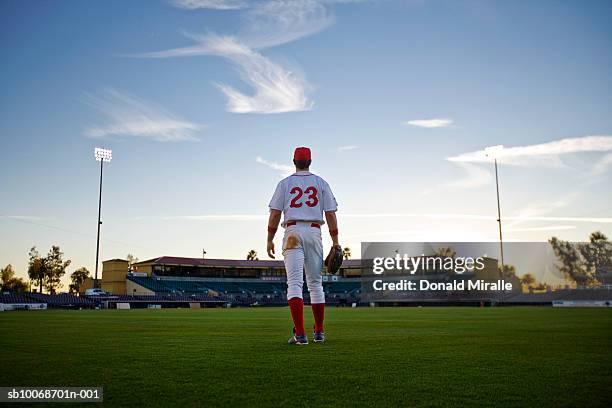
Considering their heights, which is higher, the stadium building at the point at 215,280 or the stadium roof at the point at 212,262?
the stadium roof at the point at 212,262

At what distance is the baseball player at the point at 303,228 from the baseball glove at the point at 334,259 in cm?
12

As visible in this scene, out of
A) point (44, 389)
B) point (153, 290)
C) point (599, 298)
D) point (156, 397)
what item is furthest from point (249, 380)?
point (153, 290)

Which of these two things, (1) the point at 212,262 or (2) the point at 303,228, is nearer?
(2) the point at 303,228

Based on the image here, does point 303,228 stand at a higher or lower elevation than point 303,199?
lower

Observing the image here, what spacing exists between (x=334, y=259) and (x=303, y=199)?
90 centimetres

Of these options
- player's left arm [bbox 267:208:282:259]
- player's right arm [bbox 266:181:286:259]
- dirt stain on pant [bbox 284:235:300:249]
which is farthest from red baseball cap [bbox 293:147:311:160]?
dirt stain on pant [bbox 284:235:300:249]

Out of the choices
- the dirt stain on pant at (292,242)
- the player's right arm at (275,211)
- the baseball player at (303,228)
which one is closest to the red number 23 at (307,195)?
the baseball player at (303,228)

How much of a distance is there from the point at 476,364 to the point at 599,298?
2499 inches

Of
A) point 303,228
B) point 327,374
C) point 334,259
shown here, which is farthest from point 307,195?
point 327,374

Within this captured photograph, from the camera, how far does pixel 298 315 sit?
6.28 meters

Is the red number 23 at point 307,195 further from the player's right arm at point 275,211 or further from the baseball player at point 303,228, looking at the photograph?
the player's right arm at point 275,211

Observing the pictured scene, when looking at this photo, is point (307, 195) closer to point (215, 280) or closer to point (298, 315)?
point (298, 315)

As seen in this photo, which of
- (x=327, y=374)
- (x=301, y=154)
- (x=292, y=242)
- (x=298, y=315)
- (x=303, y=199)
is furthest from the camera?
(x=301, y=154)

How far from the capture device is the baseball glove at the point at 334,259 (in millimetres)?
6766
